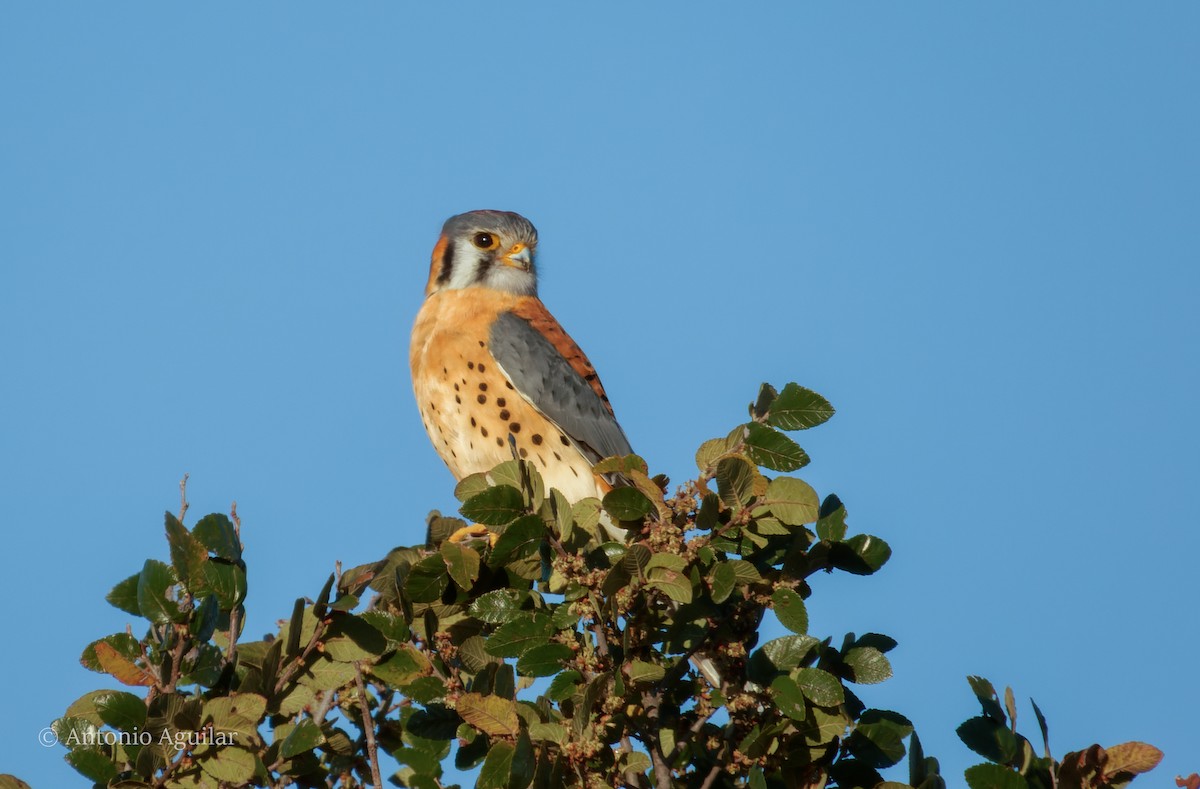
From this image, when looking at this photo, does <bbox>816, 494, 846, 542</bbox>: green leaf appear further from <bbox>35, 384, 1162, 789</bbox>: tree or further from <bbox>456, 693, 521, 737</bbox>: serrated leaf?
<bbox>456, 693, 521, 737</bbox>: serrated leaf

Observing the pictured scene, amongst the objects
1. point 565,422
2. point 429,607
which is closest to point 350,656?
point 429,607

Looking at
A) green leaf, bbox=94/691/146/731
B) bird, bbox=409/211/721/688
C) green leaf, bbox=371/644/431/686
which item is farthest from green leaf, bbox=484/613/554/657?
bird, bbox=409/211/721/688

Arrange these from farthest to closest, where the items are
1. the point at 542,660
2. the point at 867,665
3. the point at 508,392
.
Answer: the point at 508,392 → the point at 867,665 → the point at 542,660

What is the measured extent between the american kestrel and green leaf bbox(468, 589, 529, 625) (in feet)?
7.71

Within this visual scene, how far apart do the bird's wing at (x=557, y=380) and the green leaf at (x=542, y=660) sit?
8.98 ft

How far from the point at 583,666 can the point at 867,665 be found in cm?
75

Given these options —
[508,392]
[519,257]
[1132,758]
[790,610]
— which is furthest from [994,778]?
[519,257]

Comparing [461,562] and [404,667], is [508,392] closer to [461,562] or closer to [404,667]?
[461,562]

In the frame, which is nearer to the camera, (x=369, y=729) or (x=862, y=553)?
(x=369, y=729)

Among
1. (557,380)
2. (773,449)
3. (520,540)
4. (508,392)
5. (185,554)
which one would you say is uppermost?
(557,380)

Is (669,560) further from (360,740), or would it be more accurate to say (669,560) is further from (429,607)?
(360,740)

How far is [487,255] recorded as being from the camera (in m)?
6.98

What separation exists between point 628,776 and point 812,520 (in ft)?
2.47

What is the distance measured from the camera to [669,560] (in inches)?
124
